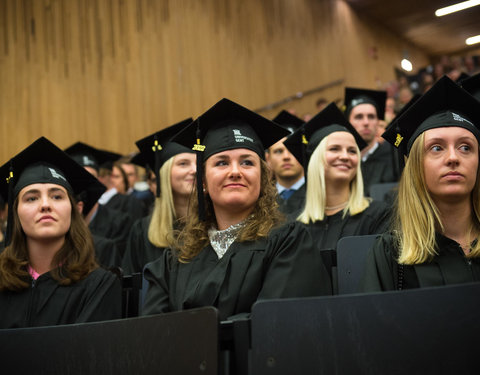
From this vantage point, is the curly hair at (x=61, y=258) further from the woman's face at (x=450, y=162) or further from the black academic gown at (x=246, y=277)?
the woman's face at (x=450, y=162)

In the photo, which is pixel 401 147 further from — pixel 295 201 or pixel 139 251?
pixel 139 251

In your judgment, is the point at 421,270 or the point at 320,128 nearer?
the point at 421,270

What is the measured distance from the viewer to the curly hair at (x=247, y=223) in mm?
2527

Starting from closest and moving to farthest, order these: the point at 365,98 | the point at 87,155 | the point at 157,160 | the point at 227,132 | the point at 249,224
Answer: the point at 249,224, the point at 227,132, the point at 157,160, the point at 87,155, the point at 365,98

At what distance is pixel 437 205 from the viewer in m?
2.38

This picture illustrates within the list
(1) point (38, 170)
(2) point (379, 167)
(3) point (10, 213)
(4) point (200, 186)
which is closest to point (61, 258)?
(3) point (10, 213)

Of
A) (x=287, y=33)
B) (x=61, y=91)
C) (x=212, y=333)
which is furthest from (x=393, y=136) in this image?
(x=287, y=33)

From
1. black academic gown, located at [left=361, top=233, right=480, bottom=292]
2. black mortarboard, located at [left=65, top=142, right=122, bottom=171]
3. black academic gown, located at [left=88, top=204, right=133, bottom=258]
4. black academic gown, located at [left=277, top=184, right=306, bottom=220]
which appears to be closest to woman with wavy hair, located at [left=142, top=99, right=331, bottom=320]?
black academic gown, located at [left=361, top=233, right=480, bottom=292]

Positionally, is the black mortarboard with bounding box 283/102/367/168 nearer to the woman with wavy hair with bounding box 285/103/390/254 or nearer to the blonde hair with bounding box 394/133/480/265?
the woman with wavy hair with bounding box 285/103/390/254

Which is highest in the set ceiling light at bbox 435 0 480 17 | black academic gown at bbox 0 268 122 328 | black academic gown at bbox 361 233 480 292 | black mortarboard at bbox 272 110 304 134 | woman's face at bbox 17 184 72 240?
ceiling light at bbox 435 0 480 17

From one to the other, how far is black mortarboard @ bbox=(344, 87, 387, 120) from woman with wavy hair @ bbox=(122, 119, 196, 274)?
84.8 inches

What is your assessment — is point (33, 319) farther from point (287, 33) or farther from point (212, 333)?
point (287, 33)

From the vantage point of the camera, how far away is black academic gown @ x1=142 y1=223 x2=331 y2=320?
2.30 m

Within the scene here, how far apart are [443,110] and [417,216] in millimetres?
512
